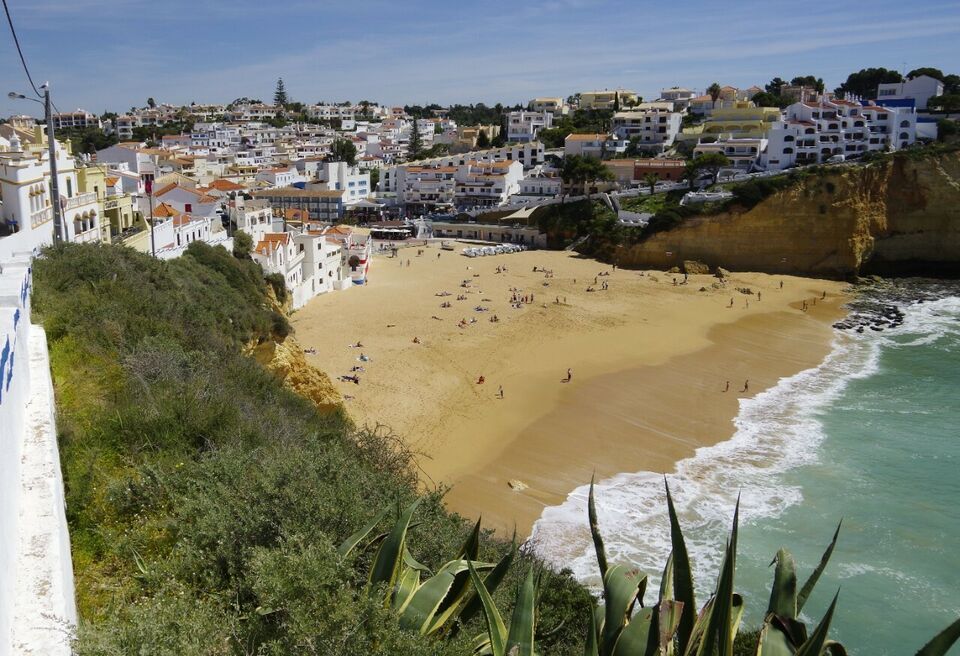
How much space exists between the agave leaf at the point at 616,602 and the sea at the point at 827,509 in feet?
32.5

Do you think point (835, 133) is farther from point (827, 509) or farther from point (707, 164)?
point (827, 509)

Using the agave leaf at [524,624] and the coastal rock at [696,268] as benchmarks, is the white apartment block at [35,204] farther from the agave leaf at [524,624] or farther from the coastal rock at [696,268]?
the coastal rock at [696,268]

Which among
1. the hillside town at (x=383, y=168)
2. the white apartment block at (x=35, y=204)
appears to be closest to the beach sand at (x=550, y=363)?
the hillside town at (x=383, y=168)

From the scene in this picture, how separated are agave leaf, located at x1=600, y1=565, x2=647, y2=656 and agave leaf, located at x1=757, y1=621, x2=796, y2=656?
83cm

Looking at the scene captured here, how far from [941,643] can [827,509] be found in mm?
15725

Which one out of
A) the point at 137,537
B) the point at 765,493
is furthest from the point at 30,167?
the point at 765,493

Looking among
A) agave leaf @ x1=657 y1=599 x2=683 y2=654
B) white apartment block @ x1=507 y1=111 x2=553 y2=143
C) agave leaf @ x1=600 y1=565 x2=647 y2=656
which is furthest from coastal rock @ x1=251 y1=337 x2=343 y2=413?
white apartment block @ x1=507 y1=111 x2=553 y2=143

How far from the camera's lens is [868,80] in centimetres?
10050

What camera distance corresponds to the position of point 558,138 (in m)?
86.9

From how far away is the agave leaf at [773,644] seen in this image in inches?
164

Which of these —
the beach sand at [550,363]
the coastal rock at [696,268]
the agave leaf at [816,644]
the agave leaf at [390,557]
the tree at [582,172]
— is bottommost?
the beach sand at [550,363]

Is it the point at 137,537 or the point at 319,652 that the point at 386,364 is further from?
the point at 319,652

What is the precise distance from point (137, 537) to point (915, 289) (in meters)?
49.2

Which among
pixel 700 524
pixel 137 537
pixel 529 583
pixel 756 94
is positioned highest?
pixel 756 94
